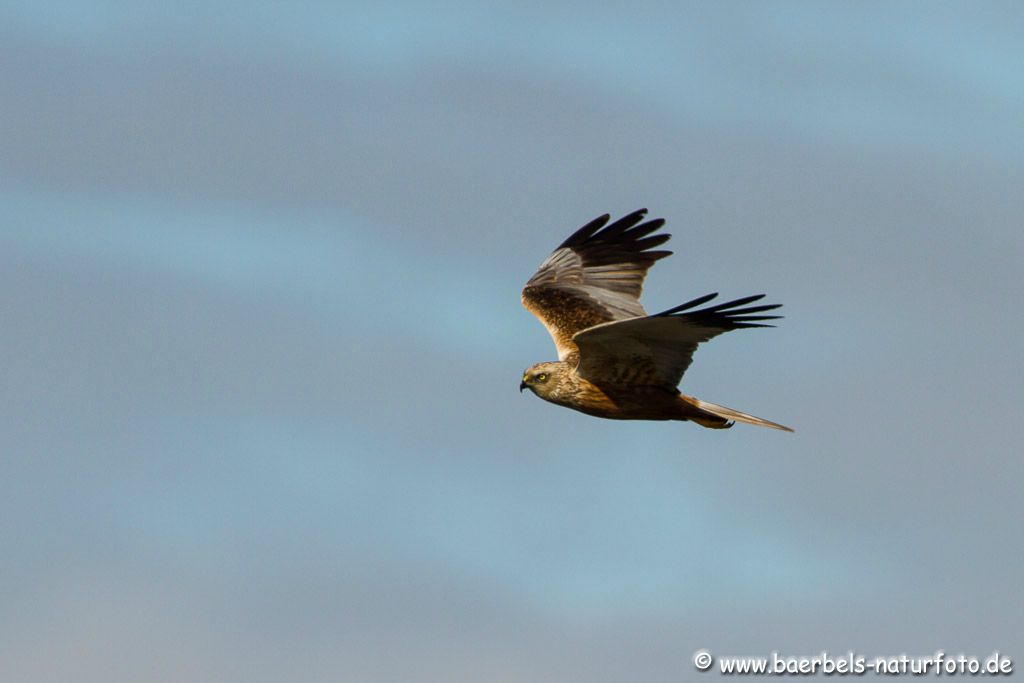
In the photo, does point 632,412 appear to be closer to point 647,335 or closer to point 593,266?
point 647,335

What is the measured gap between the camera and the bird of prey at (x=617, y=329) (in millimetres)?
16359

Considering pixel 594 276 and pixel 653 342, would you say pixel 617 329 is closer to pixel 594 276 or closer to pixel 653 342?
pixel 653 342

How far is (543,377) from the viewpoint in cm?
1814

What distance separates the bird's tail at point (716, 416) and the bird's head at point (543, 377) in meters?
1.55

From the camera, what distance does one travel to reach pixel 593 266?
837 inches

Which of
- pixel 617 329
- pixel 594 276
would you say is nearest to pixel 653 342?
pixel 617 329

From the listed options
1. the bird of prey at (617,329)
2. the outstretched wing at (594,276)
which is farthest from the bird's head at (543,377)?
the outstretched wing at (594,276)

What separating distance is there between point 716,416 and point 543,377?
7.16 ft

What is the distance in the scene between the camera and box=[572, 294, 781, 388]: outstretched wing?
1583 cm

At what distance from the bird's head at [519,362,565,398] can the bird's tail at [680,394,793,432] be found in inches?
61.0

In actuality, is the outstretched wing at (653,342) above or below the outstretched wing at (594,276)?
below

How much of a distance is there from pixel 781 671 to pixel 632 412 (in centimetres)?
363

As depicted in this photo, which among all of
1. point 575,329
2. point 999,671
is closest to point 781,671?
point 999,671

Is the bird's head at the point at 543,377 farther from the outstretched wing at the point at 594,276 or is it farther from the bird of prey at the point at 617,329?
the outstretched wing at the point at 594,276
